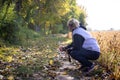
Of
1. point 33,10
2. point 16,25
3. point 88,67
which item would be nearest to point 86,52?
point 88,67

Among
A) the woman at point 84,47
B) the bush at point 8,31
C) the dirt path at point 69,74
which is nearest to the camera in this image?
the dirt path at point 69,74

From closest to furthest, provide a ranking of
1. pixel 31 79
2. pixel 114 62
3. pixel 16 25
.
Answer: pixel 31 79 < pixel 114 62 < pixel 16 25

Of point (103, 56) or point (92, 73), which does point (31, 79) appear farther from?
point (103, 56)

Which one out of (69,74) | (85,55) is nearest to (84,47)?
(85,55)

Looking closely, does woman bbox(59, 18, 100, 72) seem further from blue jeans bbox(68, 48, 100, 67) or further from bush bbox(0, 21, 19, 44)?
bush bbox(0, 21, 19, 44)

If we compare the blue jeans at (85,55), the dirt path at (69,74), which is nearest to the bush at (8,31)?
the dirt path at (69,74)

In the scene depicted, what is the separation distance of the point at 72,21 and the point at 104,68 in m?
1.83

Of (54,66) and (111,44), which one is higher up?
(111,44)

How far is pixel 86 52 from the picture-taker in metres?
10.5

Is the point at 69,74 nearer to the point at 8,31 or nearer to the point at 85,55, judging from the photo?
the point at 85,55

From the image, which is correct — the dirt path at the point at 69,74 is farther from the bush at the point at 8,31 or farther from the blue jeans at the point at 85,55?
the bush at the point at 8,31

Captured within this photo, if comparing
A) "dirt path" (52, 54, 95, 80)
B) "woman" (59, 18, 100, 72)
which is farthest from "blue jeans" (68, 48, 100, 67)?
"dirt path" (52, 54, 95, 80)

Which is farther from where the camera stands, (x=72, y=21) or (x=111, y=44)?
(x=111, y=44)

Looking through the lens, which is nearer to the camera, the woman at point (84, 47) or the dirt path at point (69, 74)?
the dirt path at point (69, 74)
